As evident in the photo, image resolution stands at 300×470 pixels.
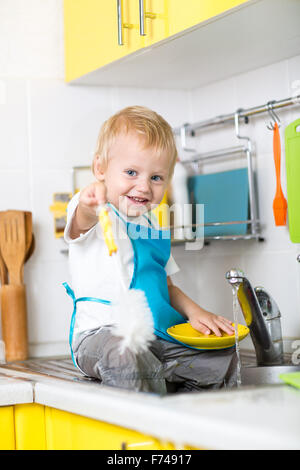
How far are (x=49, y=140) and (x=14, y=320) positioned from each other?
0.47m

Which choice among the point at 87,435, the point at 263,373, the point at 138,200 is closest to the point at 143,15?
the point at 138,200

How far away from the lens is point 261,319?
122cm

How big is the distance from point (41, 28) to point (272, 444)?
1.33 m

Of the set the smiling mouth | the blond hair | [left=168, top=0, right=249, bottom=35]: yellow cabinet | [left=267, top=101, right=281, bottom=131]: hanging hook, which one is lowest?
the smiling mouth

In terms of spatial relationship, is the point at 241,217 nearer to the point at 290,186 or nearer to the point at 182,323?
the point at 290,186

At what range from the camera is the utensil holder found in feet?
5.12

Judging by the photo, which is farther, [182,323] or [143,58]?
[143,58]

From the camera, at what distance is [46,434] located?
1104 mm

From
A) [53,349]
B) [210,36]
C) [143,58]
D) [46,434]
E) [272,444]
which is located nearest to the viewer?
[272,444]

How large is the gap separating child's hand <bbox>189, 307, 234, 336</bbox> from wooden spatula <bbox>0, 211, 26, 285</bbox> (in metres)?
0.53

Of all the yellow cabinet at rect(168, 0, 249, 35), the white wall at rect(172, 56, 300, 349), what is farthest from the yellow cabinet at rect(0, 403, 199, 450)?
the yellow cabinet at rect(168, 0, 249, 35)

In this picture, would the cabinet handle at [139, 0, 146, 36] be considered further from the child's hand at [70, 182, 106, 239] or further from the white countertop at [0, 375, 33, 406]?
the white countertop at [0, 375, 33, 406]
